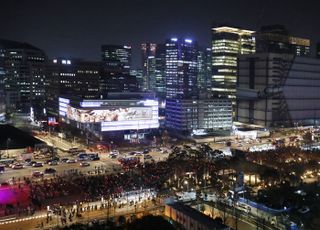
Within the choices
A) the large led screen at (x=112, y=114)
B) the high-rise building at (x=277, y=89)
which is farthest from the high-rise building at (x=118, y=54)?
the large led screen at (x=112, y=114)

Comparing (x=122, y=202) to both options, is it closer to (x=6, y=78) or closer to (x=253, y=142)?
(x=253, y=142)

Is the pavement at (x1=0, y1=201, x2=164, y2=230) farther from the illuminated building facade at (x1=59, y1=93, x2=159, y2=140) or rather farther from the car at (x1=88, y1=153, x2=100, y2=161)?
the illuminated building facade at (x1=59, y1=93, x2=159, y2=140)

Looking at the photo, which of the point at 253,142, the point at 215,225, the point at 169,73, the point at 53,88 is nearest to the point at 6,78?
the point at 53,88

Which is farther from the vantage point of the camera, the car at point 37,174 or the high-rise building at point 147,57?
the high-rise building at point 147,57

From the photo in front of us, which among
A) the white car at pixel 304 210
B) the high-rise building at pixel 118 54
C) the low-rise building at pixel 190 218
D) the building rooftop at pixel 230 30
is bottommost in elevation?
the white car at pixel 304 210

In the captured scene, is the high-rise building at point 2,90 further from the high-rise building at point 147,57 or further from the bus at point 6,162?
the high-rise building at point 147,57
